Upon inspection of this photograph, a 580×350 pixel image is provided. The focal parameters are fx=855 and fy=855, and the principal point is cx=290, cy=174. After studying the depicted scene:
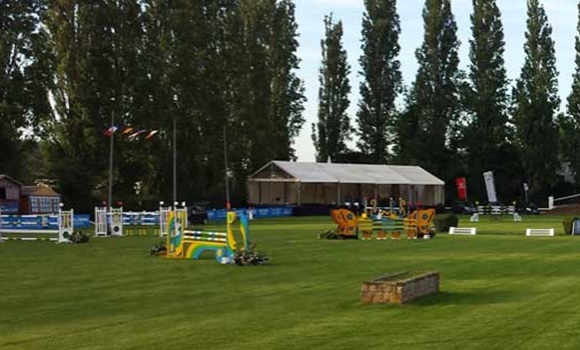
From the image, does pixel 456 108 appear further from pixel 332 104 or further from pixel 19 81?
pixel 19 81

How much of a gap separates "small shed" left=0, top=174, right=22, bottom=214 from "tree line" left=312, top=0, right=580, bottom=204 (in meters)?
34.9

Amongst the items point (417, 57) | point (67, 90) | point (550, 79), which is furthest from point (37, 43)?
point (550, 79)

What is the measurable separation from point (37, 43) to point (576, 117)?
47107 millimetres

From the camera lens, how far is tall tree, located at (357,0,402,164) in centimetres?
7869

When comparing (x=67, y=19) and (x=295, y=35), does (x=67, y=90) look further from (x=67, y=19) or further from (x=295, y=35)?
(x=295, y=35)

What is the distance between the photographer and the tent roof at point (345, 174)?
219 ft

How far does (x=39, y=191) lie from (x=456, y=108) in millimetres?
40713

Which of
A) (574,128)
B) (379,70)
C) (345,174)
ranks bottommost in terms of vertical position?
(345,174)

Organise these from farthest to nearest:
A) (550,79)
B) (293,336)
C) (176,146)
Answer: (550,79) → (176,146) → (293,336)

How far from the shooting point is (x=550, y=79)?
75375mm

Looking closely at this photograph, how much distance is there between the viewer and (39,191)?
53312mm

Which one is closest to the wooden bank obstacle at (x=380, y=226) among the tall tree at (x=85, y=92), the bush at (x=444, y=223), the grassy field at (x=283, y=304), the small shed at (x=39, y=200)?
the bush at (x=444, y=223)

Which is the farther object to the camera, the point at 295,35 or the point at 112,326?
the point at 295,35

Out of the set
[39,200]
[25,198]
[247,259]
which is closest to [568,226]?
[247,259]
